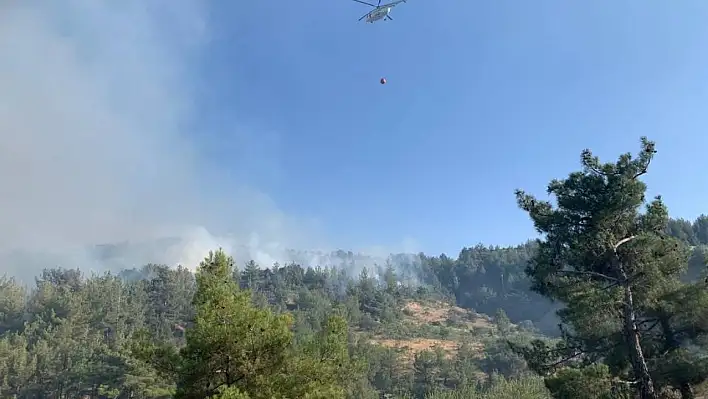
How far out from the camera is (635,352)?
1366 cm

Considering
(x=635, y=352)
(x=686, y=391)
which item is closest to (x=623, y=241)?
(x=635, y=352)

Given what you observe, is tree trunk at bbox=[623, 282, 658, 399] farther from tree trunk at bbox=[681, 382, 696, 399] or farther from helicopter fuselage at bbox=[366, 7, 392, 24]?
helicopter fuselage at bbox=[366, 7, 392, 24]

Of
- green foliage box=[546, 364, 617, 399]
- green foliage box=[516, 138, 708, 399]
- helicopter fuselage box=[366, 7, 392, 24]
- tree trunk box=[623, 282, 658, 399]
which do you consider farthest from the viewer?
helicopter fuselage box=[366, 7, 392, 24]

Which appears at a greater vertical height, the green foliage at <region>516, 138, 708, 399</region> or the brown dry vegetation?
the brown dry vegetation

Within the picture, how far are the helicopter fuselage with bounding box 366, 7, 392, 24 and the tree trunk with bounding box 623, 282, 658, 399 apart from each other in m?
11.2

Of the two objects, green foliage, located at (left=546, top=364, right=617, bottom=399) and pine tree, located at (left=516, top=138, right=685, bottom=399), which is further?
pine tree, located at (left=516, top=138, right=685, bottom=399)

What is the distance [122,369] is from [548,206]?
4446cm

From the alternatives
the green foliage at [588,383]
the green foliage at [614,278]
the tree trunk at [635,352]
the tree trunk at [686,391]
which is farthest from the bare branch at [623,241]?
the tree trunk at [686,391]

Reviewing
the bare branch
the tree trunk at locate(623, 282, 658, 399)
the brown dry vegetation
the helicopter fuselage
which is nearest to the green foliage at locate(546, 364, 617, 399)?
the tree trunk at locate(623, 282, 658, 399)

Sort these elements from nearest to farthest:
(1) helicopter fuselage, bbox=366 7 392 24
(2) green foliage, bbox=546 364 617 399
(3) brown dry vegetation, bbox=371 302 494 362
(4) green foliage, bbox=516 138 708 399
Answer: (2) green foliage, bbox=546 364 617 399 < (4) green foliage, bbox=516 138 708 399 < (1) helicopter fuselage, bbox=366 7 392 24 < (3) brown dry vegetation, bbox=371 302 494 362

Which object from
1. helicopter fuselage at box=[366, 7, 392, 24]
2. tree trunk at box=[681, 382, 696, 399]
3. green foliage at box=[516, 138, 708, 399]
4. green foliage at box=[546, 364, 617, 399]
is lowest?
tree trunk at box=[681, 382, 696, 399]

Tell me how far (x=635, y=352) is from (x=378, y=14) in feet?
42.3

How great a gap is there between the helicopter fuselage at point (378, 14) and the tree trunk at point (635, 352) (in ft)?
36.8

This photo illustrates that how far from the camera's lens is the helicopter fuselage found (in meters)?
15.7
